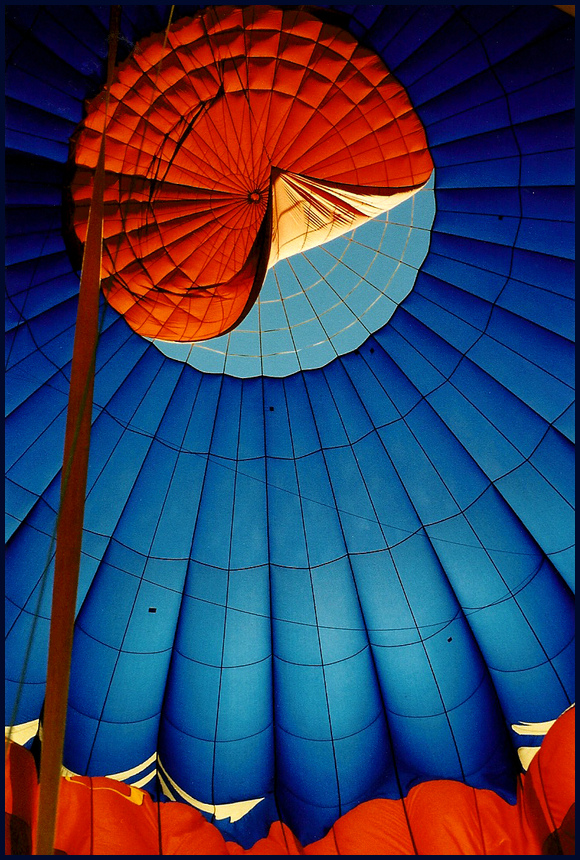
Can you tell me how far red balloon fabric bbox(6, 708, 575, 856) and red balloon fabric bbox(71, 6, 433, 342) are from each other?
317 centimetres

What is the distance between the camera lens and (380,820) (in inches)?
177

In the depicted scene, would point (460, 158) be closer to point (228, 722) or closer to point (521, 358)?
point (521, 358)

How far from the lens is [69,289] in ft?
14.4

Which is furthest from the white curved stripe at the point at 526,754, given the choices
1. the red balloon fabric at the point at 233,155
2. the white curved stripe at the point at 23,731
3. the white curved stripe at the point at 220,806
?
the red balloon fabric at the point at 233,155

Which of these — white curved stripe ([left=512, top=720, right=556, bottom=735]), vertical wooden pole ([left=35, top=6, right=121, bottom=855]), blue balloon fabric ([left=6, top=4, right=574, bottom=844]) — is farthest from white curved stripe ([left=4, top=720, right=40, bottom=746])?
white curved stripe ([left=512, top=720, right=556, bottom=735])

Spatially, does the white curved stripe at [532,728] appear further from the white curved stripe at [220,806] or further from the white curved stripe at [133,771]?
the white curved stripe at [133,771]

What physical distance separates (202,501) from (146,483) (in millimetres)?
418

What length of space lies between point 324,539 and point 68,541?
2.87 metres

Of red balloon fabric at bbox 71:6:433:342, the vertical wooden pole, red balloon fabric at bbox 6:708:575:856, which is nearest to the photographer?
the vertical wooden pole

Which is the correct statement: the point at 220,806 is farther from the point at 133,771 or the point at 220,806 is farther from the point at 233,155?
the point at 233,155

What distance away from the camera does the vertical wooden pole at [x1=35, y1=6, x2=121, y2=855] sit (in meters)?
1.97

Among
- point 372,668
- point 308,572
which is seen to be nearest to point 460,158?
point 308,572

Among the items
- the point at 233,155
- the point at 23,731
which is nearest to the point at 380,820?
the point at 23,731

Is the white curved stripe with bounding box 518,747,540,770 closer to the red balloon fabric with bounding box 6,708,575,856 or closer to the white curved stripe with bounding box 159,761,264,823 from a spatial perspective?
the red balloon fabric with bounding box 6,708,575,856
